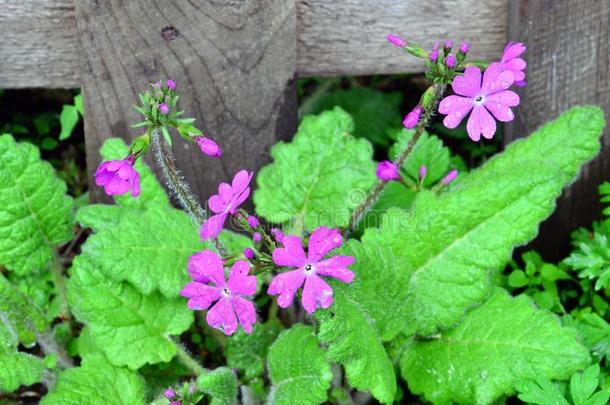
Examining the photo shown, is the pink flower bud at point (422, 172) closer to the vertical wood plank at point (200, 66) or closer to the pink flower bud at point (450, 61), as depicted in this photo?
the vertical wood plank at point (200, 66)

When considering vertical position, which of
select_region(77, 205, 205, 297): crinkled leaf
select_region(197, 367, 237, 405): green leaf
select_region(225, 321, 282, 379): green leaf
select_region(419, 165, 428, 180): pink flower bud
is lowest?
select_region(225, 321, 282, 379): green leaf

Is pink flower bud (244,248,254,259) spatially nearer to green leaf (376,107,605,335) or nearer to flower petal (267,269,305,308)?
flower petal (267,269,305,308)

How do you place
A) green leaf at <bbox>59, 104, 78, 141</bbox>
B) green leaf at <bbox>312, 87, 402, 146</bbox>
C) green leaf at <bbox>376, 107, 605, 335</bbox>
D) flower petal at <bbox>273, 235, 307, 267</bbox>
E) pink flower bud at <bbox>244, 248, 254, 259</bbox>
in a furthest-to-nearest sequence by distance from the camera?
green leaf at <bbox>312, 87, 402, 146</bbox> < green leaf at <bbox>59, 104, 78, 141</bbox> < green leaf at <bbox>376, 107, 605, 335</bbox> < pink flower bud at <bbox>244, 248, 254, 259</bbox> < flower petal at <bbox>273, 235, 307, 267</bbox>

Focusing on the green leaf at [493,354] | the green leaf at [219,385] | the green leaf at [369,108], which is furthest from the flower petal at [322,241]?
the green leaf at [369,108]

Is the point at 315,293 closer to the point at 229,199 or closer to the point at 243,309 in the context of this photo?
the point at 243,309

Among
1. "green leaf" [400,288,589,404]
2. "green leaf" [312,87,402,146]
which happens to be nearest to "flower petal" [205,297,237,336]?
"green leaf" [400,288,589,404]
